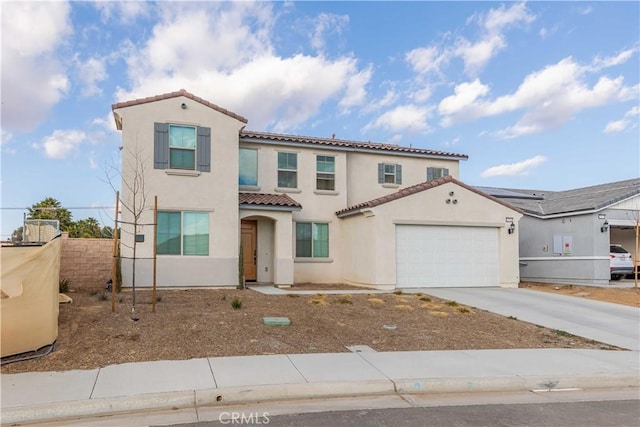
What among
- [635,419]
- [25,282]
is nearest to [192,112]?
[25,282]

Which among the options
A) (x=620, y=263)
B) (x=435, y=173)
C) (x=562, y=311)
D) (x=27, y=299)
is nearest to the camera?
(x=27, y=299)

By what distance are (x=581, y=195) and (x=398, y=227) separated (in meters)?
11.1

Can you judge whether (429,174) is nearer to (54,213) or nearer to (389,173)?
(389,173)

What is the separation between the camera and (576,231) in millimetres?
20406

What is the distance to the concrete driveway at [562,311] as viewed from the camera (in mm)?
11262

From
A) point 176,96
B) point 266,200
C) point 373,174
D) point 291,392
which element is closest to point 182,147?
point 176,96

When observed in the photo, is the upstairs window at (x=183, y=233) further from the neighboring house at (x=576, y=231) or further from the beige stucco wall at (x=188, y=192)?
the neighboring house at (x=576, y=231)

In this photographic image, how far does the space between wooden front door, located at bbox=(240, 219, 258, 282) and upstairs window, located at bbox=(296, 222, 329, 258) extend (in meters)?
1.64

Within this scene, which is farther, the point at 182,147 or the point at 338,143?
the point at 338,143

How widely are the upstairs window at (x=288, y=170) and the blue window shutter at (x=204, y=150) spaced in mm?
3096

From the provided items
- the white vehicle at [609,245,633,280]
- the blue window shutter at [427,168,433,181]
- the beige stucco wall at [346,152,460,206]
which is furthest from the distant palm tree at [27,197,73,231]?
the white vehicle at [609,245,633,280]

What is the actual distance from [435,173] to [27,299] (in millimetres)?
17046

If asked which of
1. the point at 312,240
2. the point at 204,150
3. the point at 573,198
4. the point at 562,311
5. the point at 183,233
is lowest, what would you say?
the point at 562,311
